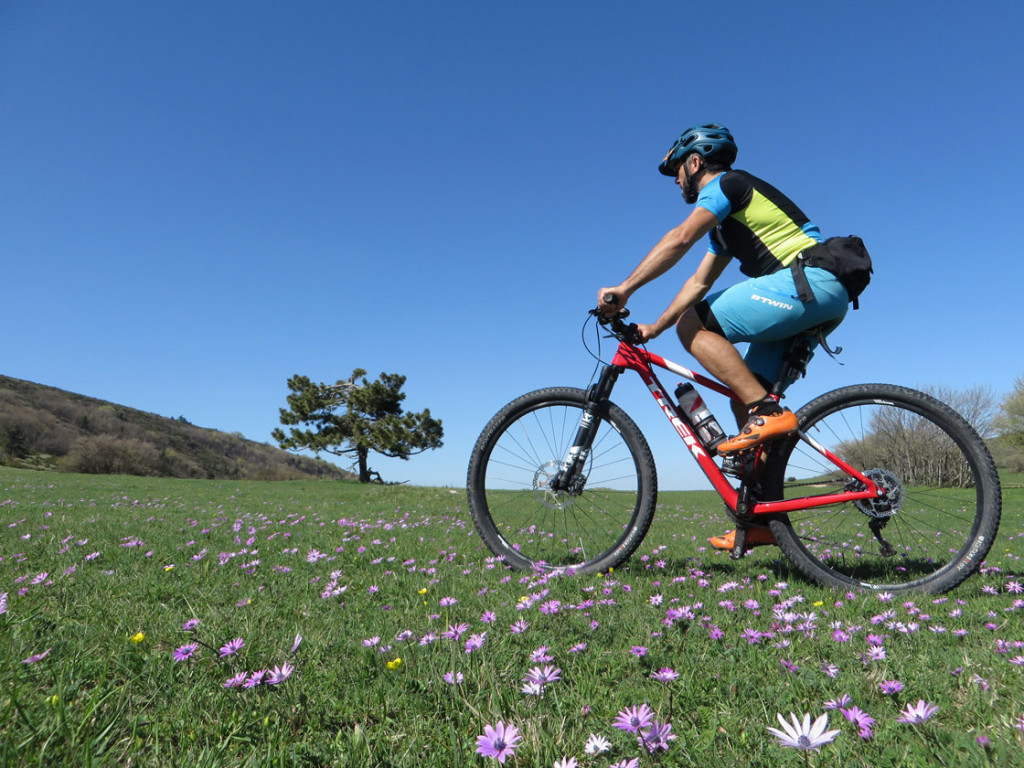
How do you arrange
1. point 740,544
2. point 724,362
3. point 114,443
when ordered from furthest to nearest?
point 114,443
point 740,544
point 724,362

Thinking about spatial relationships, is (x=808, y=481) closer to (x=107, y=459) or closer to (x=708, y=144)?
(x=708, y=144)

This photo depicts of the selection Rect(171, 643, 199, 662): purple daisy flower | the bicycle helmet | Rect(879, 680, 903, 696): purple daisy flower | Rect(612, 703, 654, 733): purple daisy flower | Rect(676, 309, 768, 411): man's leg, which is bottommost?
Rect(171, 643, 199, 662): purple daisy flower

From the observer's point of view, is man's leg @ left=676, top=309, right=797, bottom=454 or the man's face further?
the man's face

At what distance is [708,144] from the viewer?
4043mm

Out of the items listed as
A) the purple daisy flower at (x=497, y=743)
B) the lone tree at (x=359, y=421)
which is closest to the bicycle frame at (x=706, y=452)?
the purple daisy flower at (x=497, y=743)

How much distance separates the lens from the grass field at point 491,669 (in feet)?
4.87

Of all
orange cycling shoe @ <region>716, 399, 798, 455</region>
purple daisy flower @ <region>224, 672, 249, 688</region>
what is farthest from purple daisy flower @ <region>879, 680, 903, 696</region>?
purple daisy flower @ <region>224, 672, 249, 688</region>

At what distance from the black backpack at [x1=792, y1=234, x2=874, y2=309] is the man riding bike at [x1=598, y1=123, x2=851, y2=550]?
0.07ft

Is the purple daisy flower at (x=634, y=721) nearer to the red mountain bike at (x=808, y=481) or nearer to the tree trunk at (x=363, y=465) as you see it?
the red mountain bike at (x=808, y=481)

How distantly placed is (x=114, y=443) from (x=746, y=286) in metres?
47.7

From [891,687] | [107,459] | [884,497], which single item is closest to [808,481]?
[884,497]

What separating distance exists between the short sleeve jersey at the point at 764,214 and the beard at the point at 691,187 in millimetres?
429

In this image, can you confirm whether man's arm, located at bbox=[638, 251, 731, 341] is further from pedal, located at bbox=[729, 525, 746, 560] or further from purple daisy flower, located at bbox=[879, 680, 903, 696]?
purple daisy flower, located at bbox=[879, 680, 903, 696]

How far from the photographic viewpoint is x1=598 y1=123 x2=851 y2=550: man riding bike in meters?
3.54
